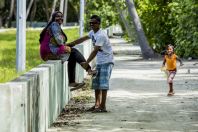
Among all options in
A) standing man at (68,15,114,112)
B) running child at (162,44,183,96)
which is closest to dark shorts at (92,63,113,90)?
standing man at (68,15,114,112)

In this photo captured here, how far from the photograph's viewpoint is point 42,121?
9.30 meters

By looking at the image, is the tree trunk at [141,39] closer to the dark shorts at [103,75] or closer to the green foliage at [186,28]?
the green foliage at [186,28]

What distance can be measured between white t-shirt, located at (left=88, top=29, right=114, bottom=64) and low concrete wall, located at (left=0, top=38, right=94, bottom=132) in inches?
30.3

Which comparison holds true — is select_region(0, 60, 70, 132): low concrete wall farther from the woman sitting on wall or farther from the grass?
the grass

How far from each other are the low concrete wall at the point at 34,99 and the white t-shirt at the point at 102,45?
77cm

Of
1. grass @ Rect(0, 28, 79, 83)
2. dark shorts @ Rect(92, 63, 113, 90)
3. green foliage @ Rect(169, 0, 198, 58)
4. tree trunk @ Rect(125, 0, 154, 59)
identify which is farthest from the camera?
tree trunk @ Rect(125, 0, 154, 59)

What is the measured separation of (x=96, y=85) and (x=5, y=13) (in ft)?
255

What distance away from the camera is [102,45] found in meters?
11.9

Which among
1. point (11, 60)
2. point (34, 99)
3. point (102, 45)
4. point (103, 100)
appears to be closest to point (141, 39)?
point (11, 60)

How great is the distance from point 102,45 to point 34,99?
3.82 m

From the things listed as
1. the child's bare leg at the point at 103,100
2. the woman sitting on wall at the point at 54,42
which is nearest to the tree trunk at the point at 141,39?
the child's bare leg at the point at 103,100

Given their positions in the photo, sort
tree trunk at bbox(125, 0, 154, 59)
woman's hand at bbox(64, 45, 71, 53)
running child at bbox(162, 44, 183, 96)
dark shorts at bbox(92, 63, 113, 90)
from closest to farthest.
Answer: woman's hand at bbox(64, 45, 71, 53) → dark shorts at bbox(92, 63, 113, 90) → running child at bbox(162, 44, 183, 96) → tree trunk at bbox(125, 0, 154, 59)

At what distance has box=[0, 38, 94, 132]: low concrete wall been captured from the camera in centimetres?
671

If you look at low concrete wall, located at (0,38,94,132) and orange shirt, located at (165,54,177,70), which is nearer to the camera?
low concrete wall, located at (0,38,94,132)
